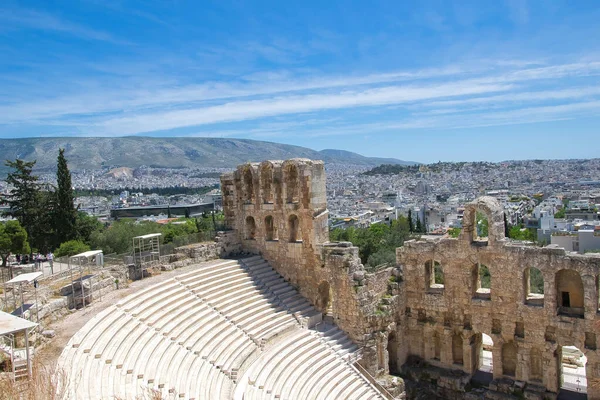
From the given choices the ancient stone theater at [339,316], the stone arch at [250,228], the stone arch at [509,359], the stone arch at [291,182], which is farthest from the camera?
the stone arch at [250,228]

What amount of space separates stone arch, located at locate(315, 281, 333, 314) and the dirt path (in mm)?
6576

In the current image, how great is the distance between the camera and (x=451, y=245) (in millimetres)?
24047

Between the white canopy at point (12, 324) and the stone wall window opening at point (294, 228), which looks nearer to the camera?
the white canopy at point (12, 324)

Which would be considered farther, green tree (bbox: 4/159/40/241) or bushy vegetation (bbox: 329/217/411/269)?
bushy vegetation (bbox: 329/217/411/269)

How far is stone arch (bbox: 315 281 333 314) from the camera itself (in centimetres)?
2500

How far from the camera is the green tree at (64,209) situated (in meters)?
38.6

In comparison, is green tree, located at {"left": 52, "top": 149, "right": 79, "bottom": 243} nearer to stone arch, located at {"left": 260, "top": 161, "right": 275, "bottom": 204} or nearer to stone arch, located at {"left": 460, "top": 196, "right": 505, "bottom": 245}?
stone arch, located at {"left": 260, "top": 161, "right": 275, "bottom": 204}

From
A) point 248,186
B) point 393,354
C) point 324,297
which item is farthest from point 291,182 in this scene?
point 393,354

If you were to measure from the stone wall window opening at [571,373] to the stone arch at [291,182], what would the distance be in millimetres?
14361

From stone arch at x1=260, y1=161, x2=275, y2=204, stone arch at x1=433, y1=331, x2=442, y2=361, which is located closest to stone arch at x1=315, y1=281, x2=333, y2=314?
stone arch at x1=260, y1=161, x2=275, y2=204

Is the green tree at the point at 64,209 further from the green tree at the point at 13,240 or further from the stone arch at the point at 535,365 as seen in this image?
the stone arch at the point at 535,365

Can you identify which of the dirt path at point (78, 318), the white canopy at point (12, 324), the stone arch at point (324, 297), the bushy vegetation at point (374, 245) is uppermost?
the white canopy at point (12, 324)

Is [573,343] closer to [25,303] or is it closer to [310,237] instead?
[310,237]

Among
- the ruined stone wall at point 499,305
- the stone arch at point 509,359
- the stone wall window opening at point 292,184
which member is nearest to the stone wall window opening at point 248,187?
the stone wall window opening at point 292,184
